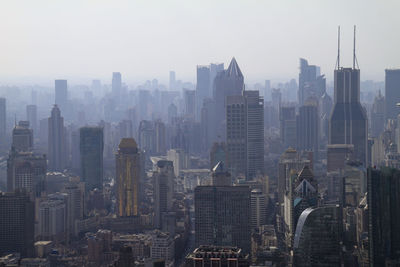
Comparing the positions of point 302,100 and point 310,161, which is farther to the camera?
point 302,100

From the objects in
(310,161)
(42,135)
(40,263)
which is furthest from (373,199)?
(42,135)

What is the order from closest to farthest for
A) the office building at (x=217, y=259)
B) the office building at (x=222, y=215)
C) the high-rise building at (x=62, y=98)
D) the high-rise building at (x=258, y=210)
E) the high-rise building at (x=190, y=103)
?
1. the office building at (x=217, y=259)
2. the office building at (x=222, y=215)
3. the high-rise building at (x=258, y=210)
4. the high-rise building at (x=62, y=98)
5. the high-rise building at (x=190, y=103)

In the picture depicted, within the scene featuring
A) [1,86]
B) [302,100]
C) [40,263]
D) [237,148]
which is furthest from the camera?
[302,100]

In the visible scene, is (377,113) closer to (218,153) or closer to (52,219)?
(218,153)

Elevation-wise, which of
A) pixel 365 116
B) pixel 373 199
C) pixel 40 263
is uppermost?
pixel 365 116

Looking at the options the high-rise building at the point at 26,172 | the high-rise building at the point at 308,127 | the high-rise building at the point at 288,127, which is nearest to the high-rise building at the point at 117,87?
the high-rise building at the point at 288,127

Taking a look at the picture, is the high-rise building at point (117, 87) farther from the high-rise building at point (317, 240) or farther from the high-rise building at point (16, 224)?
the high-rise building at point (317, 240)

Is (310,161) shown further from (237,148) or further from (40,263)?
(40,263)
